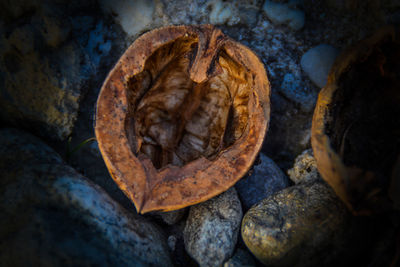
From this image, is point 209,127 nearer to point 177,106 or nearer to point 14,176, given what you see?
point 177,106

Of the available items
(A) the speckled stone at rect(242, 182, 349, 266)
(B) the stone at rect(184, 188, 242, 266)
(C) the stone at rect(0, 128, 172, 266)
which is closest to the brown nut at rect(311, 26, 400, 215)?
(A) the speckled stone at rect(242, 182, 349, 266)

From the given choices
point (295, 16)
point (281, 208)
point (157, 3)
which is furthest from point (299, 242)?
point (157, 3)

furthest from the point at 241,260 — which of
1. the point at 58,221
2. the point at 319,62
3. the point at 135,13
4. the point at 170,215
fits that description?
the point at 135,13

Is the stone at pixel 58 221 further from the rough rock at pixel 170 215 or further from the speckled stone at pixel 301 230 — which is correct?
the speckled stone at pixel 301 230

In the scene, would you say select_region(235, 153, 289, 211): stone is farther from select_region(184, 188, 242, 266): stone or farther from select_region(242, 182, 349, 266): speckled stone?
select_region(242, 182, 349, 266): speckled stone

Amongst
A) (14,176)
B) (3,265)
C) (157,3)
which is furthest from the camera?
(157,3)

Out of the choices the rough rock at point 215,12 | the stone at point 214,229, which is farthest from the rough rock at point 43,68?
the stone at point 214,229
